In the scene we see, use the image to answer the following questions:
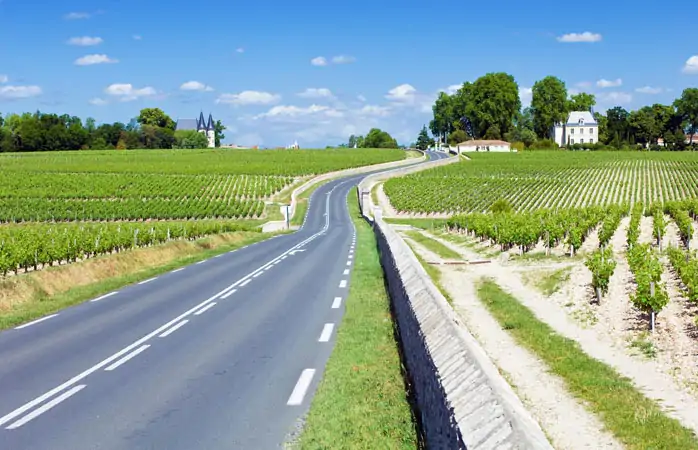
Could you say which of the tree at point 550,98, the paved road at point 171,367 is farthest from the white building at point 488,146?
the paved road at point 171,367

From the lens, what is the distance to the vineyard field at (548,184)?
79188 mm

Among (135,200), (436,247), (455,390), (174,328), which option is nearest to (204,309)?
(174,328)

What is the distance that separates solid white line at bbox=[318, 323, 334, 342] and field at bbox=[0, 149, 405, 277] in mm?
19446

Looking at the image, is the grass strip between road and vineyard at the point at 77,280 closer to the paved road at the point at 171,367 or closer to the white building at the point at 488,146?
the paved road at the point at 171,367

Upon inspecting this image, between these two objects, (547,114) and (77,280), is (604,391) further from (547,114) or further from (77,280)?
(547,114)

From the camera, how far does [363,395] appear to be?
10188 millimetres

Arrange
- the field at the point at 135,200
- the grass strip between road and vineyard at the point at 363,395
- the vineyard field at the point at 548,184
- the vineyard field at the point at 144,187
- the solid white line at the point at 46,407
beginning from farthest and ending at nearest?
the vineyard field at the point at 548,184 → the vineyard field at the point at 144,187 → the field at the point at 135,200 → the solid white line at the point at 46,407 → the grass strip between road and vineyard at the point at 363,395

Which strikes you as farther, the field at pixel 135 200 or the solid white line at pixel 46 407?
the field at pixel 135 200

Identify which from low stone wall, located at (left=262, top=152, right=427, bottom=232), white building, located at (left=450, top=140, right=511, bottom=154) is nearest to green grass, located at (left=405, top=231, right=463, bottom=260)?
low stone wall, located at (left=262, top=152, right=427, bottom=232)

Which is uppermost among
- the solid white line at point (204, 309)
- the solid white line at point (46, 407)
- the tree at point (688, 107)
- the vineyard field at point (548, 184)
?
the tree at point (688, 107)

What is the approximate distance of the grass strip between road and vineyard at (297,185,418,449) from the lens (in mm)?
8391

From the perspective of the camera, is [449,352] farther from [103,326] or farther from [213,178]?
[213,178]

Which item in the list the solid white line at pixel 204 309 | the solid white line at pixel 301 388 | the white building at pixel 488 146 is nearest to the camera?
the solid white line at pixel 301 388

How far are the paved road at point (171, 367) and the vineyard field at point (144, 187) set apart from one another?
190ft
